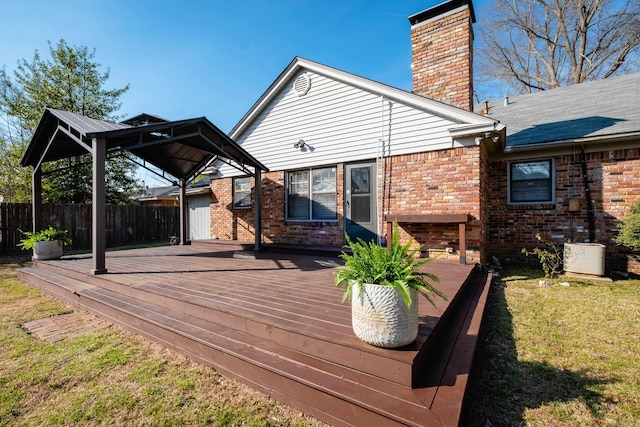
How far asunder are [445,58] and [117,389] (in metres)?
7.76

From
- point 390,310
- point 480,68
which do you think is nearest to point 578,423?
point 390,310

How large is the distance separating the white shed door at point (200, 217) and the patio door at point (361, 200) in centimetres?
715

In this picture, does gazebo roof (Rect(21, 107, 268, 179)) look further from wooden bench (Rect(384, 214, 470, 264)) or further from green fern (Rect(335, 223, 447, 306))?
green fern (Rect(335, 223, 447, 306))

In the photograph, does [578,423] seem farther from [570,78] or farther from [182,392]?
[570,78]

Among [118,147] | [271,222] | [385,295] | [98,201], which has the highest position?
[118,147]

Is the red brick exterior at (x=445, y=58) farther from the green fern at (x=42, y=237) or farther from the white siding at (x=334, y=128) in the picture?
the green fern at (x=42, y=237)

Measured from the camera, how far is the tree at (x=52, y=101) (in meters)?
12.9

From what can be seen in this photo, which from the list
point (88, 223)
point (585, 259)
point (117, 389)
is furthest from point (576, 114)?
point (88, 223)

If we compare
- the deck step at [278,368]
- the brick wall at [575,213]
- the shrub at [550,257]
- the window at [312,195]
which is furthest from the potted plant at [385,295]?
the brick wall at [575,213]

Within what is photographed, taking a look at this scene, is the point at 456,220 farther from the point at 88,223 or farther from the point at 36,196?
the point at 88,223

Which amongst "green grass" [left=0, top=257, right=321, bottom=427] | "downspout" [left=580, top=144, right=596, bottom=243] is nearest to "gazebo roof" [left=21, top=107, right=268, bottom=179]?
"green grass" [left=0, top=257, right=321, bottom=427]

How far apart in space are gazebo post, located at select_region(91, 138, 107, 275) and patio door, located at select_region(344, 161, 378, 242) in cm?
473

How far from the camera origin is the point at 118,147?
17.8 ft

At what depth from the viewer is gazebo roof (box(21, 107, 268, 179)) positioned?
5.04m
